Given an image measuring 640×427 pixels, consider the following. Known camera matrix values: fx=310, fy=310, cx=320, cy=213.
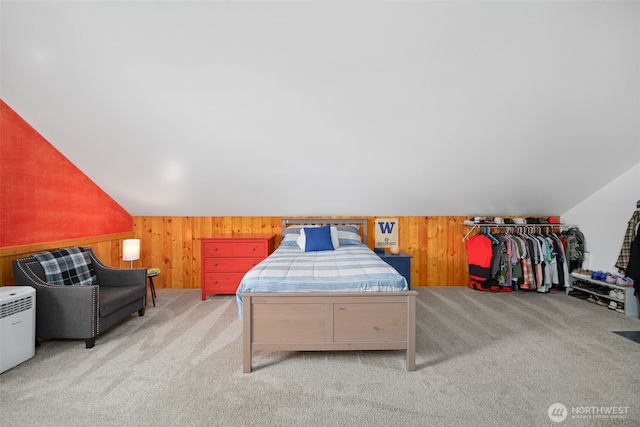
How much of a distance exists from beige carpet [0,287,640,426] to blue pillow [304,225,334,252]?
4.13ft

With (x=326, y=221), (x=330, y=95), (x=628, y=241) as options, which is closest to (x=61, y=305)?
(x=330, y=95)

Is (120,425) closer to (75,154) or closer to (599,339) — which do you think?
(75,154)

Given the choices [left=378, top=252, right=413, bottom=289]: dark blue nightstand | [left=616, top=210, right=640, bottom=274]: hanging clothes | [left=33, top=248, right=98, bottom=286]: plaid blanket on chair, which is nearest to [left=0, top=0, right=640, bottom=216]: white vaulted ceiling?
[left=616, top=210, right=640, bottom=274]: hanging clothes

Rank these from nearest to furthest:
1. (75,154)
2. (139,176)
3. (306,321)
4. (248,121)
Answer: (306,321) → (248,121) → (75,154) → (139,176)

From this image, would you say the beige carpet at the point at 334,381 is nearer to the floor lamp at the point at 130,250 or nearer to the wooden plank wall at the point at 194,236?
the floor lamp at the point at 130,250

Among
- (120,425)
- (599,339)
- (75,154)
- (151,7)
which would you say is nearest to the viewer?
(120,425)

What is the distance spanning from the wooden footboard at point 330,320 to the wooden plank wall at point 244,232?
2.46 m

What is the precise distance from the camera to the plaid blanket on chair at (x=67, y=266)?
2.86 meters

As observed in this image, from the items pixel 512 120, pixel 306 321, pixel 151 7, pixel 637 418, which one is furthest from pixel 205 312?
pixel 512 120

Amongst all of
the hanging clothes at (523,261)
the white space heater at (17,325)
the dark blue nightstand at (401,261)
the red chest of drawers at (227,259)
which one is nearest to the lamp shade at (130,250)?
the red chest of drawers at (227,259)

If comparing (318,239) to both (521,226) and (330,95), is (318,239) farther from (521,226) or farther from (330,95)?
(521,226)

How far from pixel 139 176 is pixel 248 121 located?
1.81 metres

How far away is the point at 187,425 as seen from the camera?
176cm

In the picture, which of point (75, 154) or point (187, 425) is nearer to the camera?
point (187, 425)
